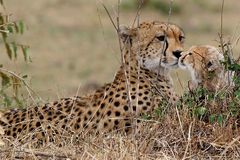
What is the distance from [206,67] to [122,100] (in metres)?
0.62

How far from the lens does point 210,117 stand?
202 inches

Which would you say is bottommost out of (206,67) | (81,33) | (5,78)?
(81,33)

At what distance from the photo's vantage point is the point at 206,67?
5672 mm

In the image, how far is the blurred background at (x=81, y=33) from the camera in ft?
39.7

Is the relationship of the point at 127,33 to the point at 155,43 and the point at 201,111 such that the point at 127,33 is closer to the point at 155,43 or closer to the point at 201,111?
the point at 155,43

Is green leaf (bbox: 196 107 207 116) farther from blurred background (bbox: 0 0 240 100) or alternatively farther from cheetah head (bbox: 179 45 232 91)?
blurred background (bbox: 0 0 240 100)

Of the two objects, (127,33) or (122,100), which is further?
(127,33)

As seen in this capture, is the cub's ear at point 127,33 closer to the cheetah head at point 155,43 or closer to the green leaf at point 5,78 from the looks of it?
the cheetah head at point 155,43

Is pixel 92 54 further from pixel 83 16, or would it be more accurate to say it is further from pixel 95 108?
pixel 95 108

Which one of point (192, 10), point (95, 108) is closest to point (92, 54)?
point (192, 10)

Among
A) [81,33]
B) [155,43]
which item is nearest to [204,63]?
[155,43]

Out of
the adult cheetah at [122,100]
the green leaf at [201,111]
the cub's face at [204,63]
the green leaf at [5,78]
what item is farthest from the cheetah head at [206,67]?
the green leaf at [5,78]

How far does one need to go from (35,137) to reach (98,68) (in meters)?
7.23

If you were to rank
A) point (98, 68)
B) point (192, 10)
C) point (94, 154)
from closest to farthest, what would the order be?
1. point (94, 154)
2. point (98, 68)
3. point (192, 10)
